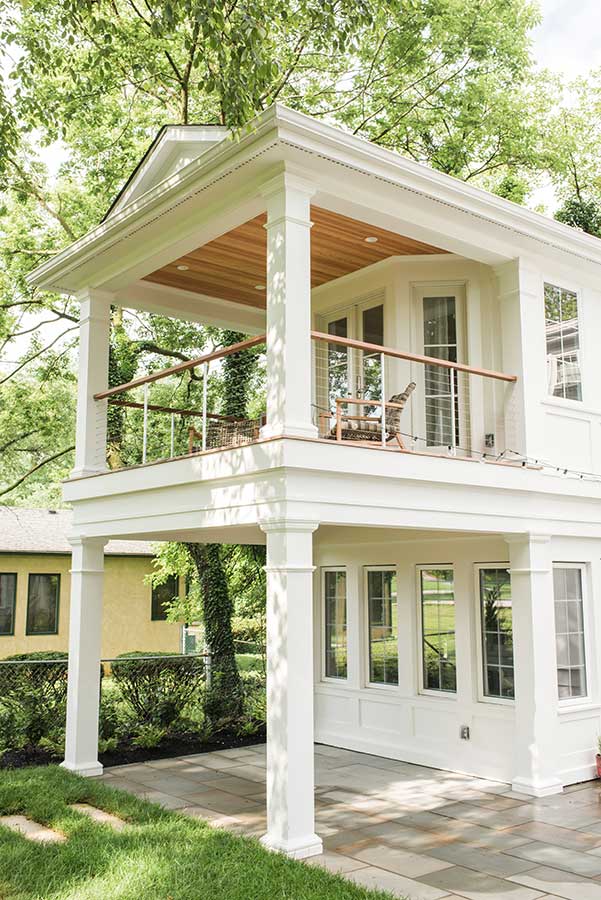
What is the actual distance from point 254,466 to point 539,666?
4051 mm

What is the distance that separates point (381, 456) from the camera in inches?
307

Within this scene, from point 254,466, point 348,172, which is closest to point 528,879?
point 254,466

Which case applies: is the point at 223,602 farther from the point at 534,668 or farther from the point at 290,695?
the point at 290,695

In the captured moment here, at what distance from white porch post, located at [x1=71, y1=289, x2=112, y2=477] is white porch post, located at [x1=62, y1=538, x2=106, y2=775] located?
106 cm

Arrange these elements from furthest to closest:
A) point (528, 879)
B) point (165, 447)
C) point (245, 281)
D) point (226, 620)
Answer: point (165, 447)
point (226, 620)
point (245, 281)
point (528, 879)

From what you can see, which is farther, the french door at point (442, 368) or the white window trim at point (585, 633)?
the french door at point (442, 368)

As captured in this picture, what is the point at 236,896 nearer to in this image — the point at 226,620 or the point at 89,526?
the point at 89,526

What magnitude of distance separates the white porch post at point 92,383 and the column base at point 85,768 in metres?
3.49

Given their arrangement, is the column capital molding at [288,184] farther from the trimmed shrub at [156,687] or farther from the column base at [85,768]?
the trimmed shrub at [156,687]

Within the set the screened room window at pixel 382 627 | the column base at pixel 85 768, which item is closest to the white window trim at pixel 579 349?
the screened room window at pixel 382 627

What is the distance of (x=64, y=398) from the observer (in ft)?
72.7

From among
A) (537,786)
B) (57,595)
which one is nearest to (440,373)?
(537,786)

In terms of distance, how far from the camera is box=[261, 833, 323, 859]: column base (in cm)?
660

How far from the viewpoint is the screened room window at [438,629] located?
10.3 metres
